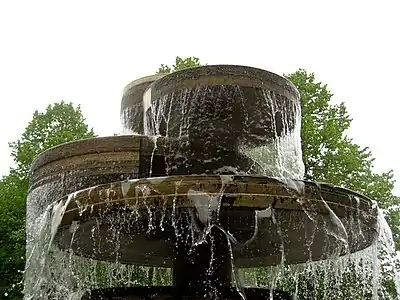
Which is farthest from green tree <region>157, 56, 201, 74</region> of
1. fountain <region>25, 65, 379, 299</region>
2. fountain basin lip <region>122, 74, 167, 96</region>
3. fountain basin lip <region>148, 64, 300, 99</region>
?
fountain basin lip <region>148, 64, 300, 99</region>

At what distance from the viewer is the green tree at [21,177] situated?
21.4 meters

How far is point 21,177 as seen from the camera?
23.3 m

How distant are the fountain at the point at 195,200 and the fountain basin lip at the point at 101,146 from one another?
16mm

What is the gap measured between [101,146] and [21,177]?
16.8 metres

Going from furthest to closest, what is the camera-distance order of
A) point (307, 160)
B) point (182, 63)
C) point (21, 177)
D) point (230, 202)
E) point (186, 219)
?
point (182, 63) < point (21, 177) < point (307, 160) < point (186, 219) < point (230, 202)

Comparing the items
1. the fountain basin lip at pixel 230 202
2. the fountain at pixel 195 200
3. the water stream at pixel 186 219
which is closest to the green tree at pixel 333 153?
the water stream at pixel 186 219

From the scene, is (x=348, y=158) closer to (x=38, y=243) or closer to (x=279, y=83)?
(x=279, y=83)

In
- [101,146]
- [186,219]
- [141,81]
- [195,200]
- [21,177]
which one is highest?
[21,177]

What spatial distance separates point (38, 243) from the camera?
7.15 m

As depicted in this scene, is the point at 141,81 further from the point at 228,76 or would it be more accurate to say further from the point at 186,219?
the point at 186,219

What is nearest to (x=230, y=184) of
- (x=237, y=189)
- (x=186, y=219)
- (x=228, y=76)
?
(x=237, y=189)

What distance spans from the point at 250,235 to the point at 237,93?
6.00 ft

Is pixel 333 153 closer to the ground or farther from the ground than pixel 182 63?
closer to the ground

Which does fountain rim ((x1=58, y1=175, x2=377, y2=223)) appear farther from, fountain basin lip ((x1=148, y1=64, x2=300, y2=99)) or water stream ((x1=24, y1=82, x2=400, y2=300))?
fountain basin lip ((x1=148, y1=64, x2=300, y2=99))
